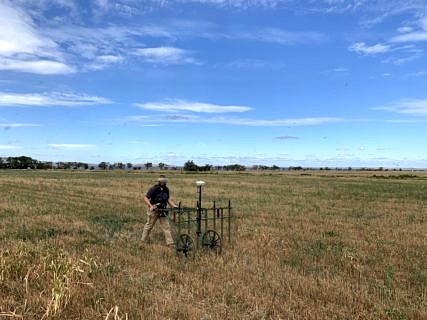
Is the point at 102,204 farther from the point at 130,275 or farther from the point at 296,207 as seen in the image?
the point at 130,275

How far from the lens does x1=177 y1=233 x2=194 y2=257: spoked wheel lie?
37.8ft

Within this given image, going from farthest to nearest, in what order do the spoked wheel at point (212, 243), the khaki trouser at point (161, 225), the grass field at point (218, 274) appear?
the khaki trouser at point (161, 225)
the spoked wheel at point (212, 243)
the grass field at point (218, 274)

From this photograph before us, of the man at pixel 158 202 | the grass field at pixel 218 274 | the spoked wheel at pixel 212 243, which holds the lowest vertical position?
the grass field at pixel 218 274

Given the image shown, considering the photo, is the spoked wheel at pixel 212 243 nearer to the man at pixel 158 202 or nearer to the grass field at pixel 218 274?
the grass field at pixel 218 274

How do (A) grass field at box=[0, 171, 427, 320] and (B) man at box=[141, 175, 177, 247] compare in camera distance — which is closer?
(A) grass field at box=[0, 171, 427, 320]

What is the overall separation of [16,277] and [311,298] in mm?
5801

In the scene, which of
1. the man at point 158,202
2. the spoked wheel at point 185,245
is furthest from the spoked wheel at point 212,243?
the man at point 158,202

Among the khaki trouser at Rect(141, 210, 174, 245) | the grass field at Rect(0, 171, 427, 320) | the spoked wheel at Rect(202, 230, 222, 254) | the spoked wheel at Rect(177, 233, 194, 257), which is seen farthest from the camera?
the khaki trouser at Rect(141, 210, 174, 245)

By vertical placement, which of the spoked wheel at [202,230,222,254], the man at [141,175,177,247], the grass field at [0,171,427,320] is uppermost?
the man at [141,175,177,247]

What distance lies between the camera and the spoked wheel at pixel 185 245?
11.5 m

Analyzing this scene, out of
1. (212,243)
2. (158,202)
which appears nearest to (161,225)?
(158,202)

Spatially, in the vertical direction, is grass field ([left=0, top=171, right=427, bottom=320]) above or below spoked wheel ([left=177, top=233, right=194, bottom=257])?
below

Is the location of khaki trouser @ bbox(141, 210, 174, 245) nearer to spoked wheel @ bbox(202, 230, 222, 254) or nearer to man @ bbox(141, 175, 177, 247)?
man @ bbox(141, 175, 177, 247)

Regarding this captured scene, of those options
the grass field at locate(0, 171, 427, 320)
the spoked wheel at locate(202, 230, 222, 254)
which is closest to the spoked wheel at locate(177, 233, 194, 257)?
the grass field at locate(0, 171, 427, 320)
